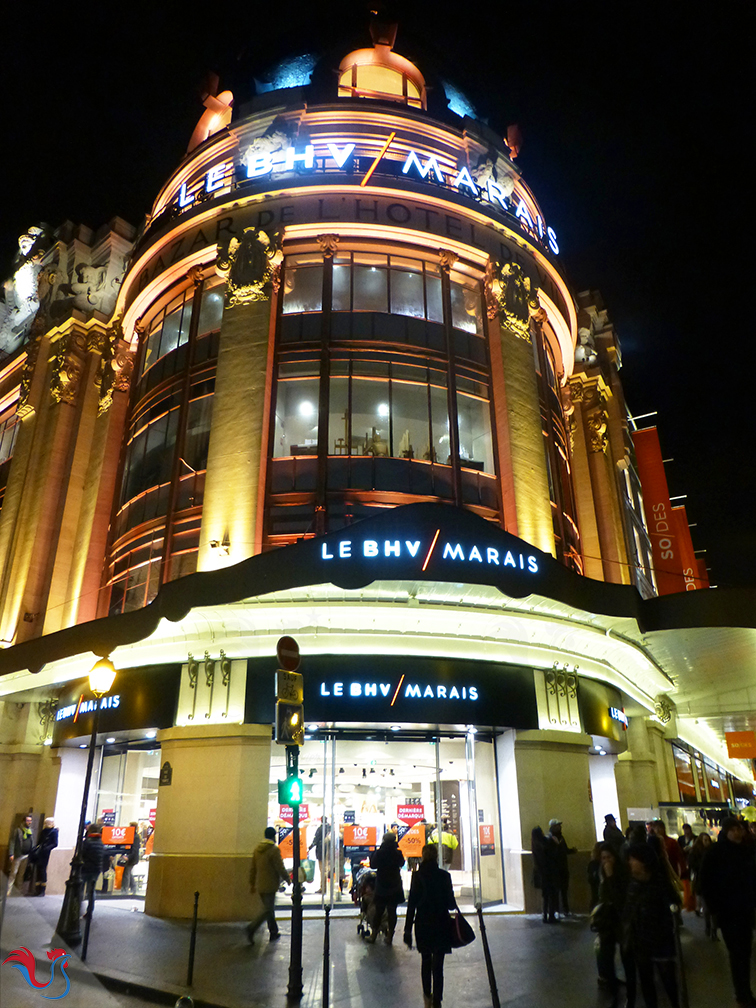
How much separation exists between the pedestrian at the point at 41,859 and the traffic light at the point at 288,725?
13837 millimetres

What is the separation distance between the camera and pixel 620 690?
23.1m

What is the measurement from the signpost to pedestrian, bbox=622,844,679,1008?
442 cm

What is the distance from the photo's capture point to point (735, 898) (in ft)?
28.5

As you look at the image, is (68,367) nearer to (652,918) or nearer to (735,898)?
(652,918)

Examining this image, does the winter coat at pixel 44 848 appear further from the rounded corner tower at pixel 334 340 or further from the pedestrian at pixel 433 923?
the pedestrian at pixel 433 923

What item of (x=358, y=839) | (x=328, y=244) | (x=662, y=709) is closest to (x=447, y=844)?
(x=358, y=839)

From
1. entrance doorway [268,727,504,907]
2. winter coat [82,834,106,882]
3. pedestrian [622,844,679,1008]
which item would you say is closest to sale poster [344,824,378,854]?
entrance doorway [268,727,504,907]

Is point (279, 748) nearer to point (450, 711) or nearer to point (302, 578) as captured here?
point (450, 711)

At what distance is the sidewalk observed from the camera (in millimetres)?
9508

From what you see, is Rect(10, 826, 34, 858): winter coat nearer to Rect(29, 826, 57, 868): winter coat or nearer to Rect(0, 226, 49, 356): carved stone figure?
Rect(29, 826, 57, 868): winter coat

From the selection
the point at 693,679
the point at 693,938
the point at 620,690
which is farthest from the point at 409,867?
the point at 693,679

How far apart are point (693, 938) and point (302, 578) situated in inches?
402

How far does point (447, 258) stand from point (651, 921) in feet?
72.7

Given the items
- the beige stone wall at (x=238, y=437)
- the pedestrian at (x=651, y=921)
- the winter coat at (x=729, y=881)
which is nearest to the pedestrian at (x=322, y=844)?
the beige stone wall at (x=238, y=437)
